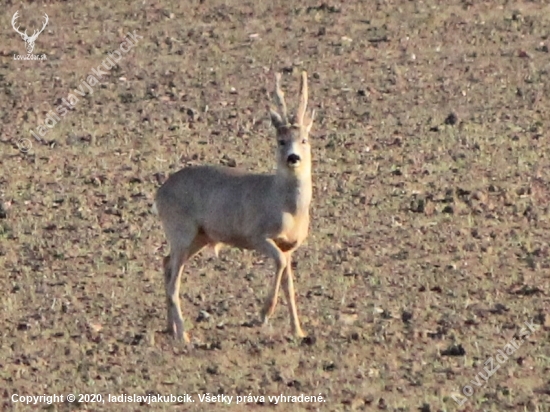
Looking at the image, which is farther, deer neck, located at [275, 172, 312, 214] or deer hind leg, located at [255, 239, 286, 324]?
deer neck, located at [275, 172, 312, 214]

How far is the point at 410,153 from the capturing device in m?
19.7

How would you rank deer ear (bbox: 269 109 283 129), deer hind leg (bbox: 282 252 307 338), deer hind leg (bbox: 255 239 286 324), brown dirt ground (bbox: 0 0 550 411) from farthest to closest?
deer ear (bbox: 269 109 283 129) → deer hind leg (bbox: 282 252 307 338) → deer hind leg (bbox: 255 239 286 324) → brown dirt ground (bbox: 0 0 550 411)

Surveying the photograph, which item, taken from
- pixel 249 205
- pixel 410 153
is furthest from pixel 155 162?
pixel 249 205

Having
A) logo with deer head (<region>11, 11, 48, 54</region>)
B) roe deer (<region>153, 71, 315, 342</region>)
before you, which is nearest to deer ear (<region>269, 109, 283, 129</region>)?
roe deer (<region>153, 71, 315, 342</region>)

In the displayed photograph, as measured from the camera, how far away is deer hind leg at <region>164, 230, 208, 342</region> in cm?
1377

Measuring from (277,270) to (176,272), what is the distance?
3.52ft

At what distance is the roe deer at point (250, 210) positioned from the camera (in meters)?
13.7

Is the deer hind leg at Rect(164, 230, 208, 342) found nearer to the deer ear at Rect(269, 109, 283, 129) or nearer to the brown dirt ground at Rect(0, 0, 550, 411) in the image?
the brown dirt ground at Rect(0, 0, 550, 411)

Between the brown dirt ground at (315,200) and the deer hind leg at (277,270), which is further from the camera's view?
the deer hind leg at (277,270)

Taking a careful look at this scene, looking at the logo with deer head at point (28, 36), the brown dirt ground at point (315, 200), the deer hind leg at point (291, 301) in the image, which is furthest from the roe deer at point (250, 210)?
the logo with deer head at point (28, 36)

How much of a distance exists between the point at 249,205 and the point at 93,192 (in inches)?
193

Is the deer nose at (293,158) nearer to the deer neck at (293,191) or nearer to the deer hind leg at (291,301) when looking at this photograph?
the deer neck at (293,191)

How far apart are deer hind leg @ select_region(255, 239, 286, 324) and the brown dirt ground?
0.18 meters

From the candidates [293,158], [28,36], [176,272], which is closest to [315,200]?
[176,272]
